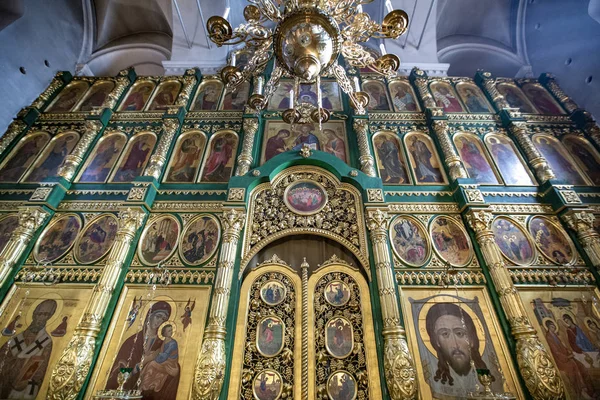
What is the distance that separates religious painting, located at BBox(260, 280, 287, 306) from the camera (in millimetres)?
5367

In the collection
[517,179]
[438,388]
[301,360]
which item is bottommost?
[438,388]

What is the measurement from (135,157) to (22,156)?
2.84 metres

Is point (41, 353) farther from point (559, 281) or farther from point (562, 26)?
point (562, 26)

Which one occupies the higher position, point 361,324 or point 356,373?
point 361,324

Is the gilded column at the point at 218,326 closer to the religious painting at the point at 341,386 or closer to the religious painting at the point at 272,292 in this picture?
the religious painting at the point at 272,292

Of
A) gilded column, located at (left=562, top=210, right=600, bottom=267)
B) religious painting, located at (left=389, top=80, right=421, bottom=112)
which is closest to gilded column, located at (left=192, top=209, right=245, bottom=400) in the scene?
religious painting, located at (left=389, top=80, right=421, bottom=112)

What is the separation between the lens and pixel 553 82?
29.4ft

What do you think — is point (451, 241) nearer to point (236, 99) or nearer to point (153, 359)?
point (153, 359)

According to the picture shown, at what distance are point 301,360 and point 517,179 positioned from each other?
6359 millimetres

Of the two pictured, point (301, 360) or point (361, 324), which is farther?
point (361, 324)

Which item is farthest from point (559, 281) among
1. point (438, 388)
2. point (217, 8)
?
point (217, 8)

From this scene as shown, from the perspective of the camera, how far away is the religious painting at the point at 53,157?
7.14 m

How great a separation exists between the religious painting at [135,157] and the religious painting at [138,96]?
136 centimetres

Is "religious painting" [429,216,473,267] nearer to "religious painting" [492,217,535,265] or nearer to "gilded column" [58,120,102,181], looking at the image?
"religious painting" [492,217,535,265]
